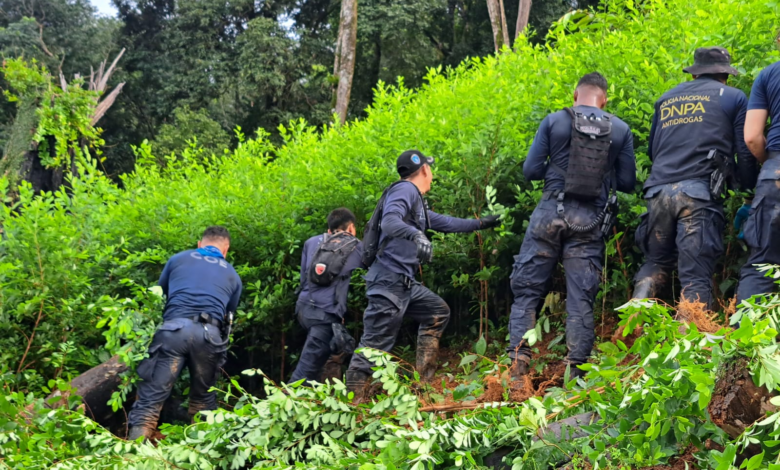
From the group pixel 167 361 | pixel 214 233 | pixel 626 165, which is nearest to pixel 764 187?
pixel 626 165

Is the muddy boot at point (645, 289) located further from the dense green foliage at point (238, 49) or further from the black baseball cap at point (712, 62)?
the dense green foliage at point (238, 49)

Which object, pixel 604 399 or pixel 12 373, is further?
pixel 12 373

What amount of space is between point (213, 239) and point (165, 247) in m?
1.72

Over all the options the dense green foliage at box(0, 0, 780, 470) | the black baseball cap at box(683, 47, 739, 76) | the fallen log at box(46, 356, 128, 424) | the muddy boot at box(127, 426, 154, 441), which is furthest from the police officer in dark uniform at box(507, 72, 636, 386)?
the fallen log at box(46, 356, 128, 424)

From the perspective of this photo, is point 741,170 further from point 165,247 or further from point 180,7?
point 180,7

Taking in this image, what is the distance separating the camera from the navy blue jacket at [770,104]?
489 cm

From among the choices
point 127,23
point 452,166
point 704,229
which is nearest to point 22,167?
point 452,166

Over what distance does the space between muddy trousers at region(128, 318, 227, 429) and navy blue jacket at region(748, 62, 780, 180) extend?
4.53m

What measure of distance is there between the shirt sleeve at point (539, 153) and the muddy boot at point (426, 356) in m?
1.61

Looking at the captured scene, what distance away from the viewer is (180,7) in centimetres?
2892

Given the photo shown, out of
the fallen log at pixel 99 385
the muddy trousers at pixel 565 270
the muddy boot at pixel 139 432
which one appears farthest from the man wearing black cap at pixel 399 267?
the fallen log at pixel 99 385

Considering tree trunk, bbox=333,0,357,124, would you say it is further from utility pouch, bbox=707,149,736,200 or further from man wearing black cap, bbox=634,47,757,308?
utility pouch, bbox=707,149,736,200

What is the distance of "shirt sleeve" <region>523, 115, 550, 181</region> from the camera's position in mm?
5691

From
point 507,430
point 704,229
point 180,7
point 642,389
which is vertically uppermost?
point 180,7
